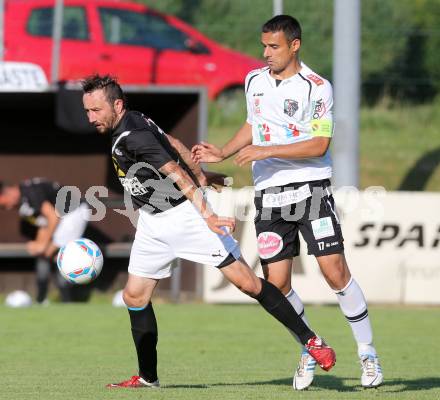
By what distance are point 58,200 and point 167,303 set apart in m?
2.28

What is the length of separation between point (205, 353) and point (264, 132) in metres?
3.17

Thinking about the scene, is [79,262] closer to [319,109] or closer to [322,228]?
[322,228]

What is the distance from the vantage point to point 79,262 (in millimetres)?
7336

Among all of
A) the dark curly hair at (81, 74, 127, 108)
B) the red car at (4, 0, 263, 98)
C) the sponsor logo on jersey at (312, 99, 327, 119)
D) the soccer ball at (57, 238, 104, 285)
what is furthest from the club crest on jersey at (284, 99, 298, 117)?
the red car at (4, 0, 263, 98)

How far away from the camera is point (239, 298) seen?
15.0 meters

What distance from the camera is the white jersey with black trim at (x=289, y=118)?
734cm

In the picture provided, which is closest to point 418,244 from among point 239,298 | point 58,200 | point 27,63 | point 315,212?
point 239,298

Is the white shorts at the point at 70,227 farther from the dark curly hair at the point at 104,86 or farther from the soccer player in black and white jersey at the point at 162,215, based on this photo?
the dark curly hair at the point at 104,86

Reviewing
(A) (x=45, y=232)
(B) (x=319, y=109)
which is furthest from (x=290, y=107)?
(A) (x=45, y=232)

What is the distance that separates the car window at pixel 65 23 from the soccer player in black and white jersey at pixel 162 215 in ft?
34.9

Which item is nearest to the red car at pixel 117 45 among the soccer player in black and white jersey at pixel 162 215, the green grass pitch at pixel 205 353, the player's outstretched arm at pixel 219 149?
the green grass pitch at pixel 205 353

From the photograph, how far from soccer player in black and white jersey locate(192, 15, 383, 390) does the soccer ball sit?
0.96m

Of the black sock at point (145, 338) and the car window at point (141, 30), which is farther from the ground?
→ the car window at point (141, 30)

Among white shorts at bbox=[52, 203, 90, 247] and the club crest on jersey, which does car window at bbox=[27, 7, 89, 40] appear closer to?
white shorts at bbox=[52, 203, 90, 247]
